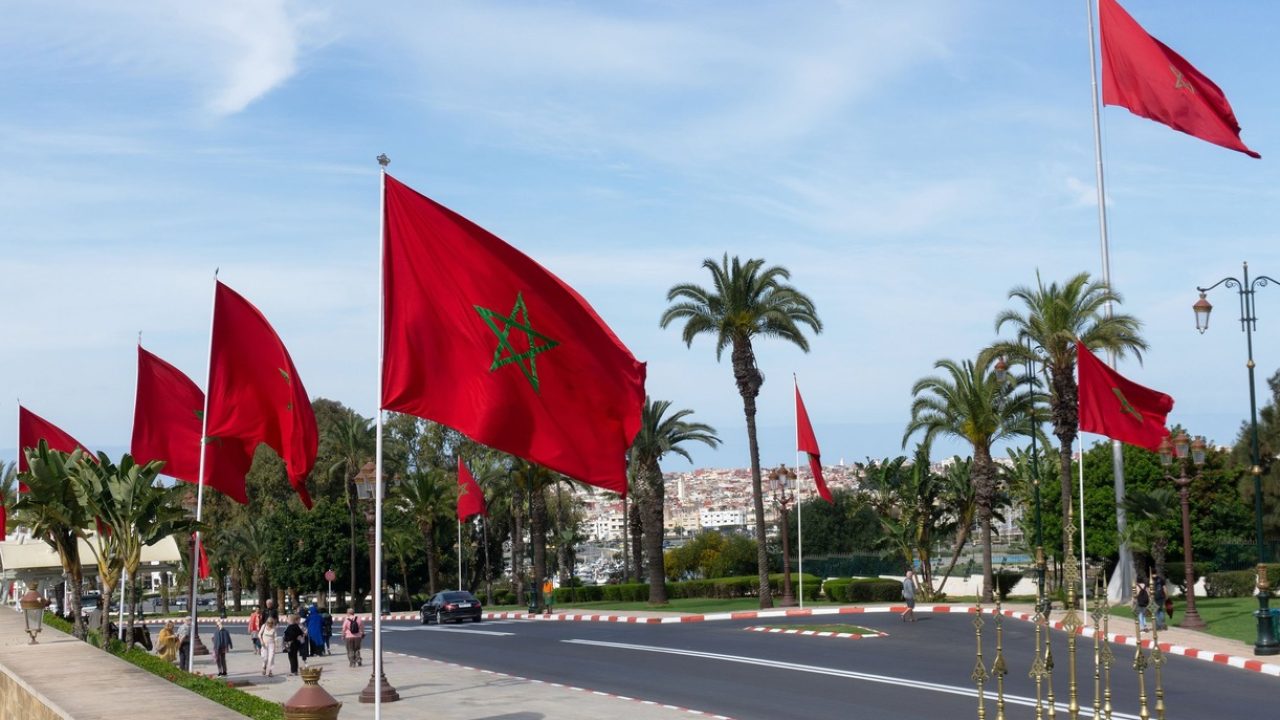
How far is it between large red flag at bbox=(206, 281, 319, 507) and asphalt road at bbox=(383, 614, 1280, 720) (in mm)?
7396

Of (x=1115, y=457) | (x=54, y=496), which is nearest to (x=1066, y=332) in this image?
(x=1115, y=457)

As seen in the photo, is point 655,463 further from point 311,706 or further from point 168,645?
point 311,706

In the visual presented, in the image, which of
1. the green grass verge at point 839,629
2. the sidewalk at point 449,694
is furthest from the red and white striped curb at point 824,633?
the sidewalk at point 449,694

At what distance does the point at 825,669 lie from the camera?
83.0ft

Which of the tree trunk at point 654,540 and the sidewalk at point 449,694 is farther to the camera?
the tree trunk at point 654,540

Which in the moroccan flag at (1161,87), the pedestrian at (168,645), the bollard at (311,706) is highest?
the moroccan flag at (1161,87)

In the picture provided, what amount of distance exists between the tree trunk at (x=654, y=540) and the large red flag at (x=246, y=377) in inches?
1245

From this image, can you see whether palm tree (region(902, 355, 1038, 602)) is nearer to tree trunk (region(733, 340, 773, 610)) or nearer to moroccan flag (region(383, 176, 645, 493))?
tree trunk (region(733, 340, 773, 610))

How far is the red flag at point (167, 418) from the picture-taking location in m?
26.1

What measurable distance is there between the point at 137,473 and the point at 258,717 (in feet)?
39.4

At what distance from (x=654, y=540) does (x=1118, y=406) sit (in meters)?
28.2

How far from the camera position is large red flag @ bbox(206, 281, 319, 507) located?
22047 mm

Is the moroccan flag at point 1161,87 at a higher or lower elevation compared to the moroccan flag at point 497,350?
higher

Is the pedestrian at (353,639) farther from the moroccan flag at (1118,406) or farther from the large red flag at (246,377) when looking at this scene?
the moroccan flag at (1118,406)
